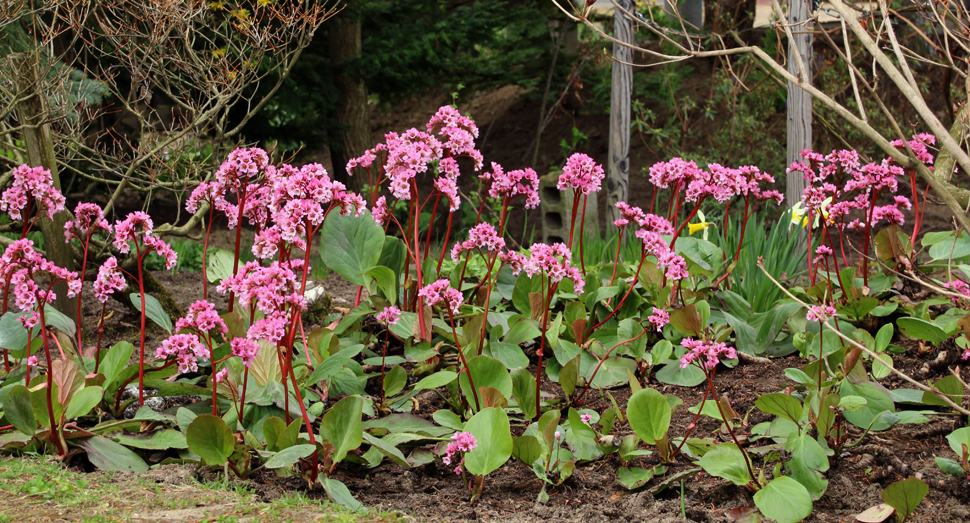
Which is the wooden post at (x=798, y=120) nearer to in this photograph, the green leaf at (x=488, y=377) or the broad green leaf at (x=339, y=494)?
the green leaf at (x=488, y=377)

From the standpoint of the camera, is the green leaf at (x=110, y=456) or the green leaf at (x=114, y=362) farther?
the green leaf at (x=114, y=362)

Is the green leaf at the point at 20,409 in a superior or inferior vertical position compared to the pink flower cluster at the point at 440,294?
inferior

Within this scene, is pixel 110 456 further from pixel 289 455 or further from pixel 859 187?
pixel 859 187

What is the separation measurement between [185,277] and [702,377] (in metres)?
3.35

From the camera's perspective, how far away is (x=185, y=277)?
456cm

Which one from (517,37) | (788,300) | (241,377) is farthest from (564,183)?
(517,37)

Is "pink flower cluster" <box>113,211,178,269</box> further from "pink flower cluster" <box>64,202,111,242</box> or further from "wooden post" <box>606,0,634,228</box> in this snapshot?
"wooden post" <box>606,0,634,228</box>

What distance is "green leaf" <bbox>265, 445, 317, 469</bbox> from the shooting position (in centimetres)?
172

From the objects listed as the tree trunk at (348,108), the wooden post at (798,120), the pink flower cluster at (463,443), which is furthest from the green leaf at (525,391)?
the tree trunk at (348,108)

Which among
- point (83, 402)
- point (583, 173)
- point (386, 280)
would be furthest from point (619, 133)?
point (83, 402)

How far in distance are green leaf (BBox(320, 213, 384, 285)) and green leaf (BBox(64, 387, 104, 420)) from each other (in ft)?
Answer: 3.22

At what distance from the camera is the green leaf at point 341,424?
1857 millimetres

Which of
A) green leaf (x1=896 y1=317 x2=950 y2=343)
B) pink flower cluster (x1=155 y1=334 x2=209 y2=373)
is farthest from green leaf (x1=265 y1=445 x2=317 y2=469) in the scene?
green leaf (x1=896 y1=317 x2=950 y2=343)

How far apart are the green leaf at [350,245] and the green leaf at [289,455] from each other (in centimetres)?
109
